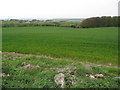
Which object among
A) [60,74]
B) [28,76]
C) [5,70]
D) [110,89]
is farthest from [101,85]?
[5,70]

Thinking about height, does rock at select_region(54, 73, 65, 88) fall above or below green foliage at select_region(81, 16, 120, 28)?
below

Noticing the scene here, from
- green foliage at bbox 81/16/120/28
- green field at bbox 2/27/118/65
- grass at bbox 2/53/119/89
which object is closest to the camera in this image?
grass at bbox 2/53/119/89

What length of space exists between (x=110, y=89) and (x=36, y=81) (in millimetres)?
2152

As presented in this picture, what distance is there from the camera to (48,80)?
498 cm

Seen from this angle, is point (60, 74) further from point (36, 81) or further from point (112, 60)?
point (112, 60)

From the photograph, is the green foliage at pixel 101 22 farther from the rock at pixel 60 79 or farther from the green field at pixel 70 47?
the rock at pixel 60 79

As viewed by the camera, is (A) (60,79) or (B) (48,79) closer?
(A) (60,79)

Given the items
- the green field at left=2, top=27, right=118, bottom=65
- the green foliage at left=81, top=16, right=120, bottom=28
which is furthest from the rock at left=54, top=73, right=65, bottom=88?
the green foliage at left=81, top=16, right=120, bottom=28

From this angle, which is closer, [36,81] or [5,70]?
[36,81]

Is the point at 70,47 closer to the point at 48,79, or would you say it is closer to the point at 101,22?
the point at 48,79

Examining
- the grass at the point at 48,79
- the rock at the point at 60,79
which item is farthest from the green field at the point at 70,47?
the rock at the point at 60,79

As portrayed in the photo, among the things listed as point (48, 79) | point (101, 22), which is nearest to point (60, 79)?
point (48, 79)

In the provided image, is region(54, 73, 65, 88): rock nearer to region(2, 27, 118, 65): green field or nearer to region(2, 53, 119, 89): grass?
region(2, 53, 119, 89): grass

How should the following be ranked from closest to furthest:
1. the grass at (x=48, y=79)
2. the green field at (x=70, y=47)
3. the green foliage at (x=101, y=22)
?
the grass at (x=48, y=79)
the green field at (x=70, y=47)
the green foliage at (x=101, y=22)
